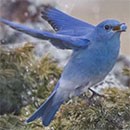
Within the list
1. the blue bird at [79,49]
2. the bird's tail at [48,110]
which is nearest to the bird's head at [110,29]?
the blue bird at [79,49]

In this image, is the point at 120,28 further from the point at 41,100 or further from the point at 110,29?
the point at 41,100

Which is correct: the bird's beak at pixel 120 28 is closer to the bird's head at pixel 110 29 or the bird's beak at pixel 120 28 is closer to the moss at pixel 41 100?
the bird's head at pixel 110 29

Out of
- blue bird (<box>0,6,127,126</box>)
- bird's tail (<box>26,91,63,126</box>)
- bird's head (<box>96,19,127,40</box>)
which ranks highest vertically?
bird's head (<box>96,19,127,40</box>)

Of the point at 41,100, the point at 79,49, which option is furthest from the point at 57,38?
the point at 41,100

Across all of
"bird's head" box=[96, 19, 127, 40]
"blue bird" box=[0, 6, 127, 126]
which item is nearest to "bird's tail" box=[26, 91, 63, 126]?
"blue bird" box=[0, 6, 127, 126]

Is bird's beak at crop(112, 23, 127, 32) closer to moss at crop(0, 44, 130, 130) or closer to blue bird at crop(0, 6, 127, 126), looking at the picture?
blue bird at crop(0, 6, 127, 126)

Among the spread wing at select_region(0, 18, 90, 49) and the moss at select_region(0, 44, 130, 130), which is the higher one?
the spread wing at select_region(0, 18, 90, 49)

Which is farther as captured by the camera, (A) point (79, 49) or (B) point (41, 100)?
(B) point (41, 100)

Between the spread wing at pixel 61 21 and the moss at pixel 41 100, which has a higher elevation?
the spread wing at pixel 61 21
